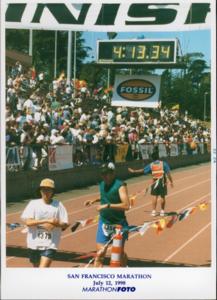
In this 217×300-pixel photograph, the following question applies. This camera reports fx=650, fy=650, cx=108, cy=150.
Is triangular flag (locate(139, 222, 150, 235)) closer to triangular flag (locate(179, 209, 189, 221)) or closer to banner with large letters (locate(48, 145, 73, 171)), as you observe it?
triangular flag (locate(179, 209, 189, 221))

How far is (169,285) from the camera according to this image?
7.75 meters

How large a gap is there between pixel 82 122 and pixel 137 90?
3.60 m

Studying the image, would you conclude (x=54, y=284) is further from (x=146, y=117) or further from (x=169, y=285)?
(x=146, y=117)

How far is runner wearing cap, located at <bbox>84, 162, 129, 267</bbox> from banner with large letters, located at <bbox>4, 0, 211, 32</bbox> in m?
1.88

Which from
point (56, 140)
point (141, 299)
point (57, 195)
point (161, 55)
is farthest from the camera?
point (56, 140)

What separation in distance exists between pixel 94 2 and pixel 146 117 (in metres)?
2.95

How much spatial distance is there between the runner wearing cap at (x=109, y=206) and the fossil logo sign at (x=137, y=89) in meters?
0.96

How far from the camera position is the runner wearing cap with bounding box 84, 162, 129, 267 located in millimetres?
8414

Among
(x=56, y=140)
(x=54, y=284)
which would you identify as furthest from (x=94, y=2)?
(x=56, y=140)

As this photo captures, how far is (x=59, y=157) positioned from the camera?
13.9 metres

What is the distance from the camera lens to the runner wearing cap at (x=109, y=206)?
8.41 metres

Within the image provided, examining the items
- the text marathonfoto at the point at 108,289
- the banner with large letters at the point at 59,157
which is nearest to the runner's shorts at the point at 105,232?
the text marathonfoto at the point at 108,289

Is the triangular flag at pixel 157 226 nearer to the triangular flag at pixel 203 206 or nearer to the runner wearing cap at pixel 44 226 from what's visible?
the triangular flag at pixel 203 206

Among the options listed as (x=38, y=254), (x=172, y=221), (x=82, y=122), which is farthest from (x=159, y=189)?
(x=82, y=122)
